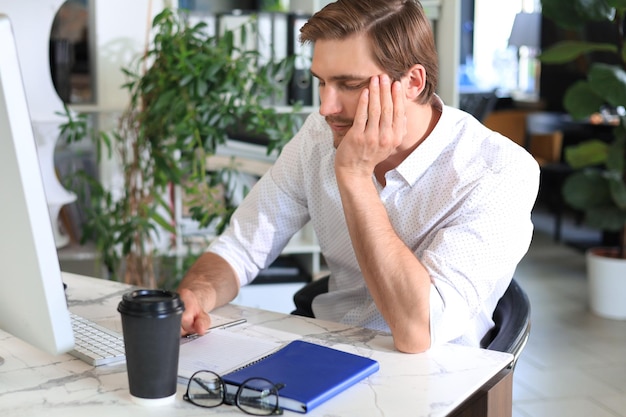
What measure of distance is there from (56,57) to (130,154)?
45cm

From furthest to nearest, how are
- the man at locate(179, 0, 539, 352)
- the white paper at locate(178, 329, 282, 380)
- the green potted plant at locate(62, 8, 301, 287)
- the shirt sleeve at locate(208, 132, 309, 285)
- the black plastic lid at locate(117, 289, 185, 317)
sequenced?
the green potted plant at locate(62, 8, 301, 287) < the shirt sleeve at locate(208, 132, 309, 285) < the man at locate(179, 0, 539, 352) < the white paper at locate(178, 329, 282, 380) < the black plastic lid at locate(117, 289, 185, 317)

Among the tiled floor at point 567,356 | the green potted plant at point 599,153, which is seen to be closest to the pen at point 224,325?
the tiled floor at point 567,356

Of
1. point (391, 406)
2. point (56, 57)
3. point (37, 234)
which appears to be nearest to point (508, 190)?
point (391, 406)

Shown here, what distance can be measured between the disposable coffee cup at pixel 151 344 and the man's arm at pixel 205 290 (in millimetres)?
323

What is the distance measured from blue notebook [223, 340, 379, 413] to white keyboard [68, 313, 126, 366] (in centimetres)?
22

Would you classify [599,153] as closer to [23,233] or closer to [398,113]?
[398,113]

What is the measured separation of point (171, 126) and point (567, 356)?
1.90 meters

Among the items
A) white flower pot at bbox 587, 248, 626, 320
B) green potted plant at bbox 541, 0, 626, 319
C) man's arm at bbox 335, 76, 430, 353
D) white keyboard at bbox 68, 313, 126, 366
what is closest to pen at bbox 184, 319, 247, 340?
white keyboard at bbox 68, 313, 126, 366

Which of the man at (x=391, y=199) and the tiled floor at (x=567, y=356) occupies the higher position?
the man at (x=391, y=199)

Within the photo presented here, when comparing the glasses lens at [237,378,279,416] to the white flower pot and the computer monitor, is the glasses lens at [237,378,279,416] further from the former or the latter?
the white flower pot

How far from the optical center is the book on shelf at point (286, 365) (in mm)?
1126

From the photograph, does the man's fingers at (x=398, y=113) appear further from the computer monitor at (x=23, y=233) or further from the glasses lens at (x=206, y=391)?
the computer monitor at (x=23, y=233)

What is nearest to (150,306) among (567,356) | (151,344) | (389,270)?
(151,344)

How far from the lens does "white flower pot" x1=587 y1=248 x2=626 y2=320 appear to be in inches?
161
